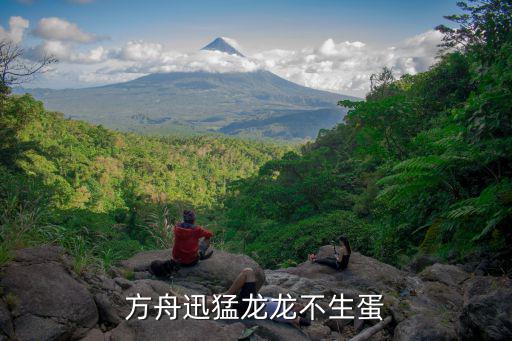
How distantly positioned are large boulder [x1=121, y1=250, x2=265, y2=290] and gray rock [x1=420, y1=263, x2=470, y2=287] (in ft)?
9.19

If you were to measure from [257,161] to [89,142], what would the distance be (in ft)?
126

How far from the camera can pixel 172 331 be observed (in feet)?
13.2

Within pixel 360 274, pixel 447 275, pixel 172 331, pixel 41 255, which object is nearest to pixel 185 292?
pixel 172 331

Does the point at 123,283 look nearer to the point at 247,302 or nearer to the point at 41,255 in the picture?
the point at 41,255

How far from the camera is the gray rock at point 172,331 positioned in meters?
3.91

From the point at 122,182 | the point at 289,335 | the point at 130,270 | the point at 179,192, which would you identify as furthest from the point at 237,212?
the point at 179,192

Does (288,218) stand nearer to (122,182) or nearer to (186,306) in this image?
(186,306)

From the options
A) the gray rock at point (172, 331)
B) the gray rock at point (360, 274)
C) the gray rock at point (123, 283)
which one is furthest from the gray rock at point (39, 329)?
the gray rock at point (360, 274)

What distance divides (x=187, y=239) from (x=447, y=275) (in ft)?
13.9

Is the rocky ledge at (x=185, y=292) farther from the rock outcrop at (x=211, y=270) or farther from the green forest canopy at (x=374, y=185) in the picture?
the green forest canopy at (x=374, y=185)

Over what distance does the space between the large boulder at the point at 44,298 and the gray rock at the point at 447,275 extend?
16.8 ft

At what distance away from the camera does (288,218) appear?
1783 centimetres

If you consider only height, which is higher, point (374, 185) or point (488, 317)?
point (488, 317)

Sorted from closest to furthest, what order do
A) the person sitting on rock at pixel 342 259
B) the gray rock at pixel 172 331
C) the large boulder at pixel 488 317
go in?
the large boulder at pixel 488 317, the gray rock at pixel 172 331, the person sitting on rock at pixel 342 259
